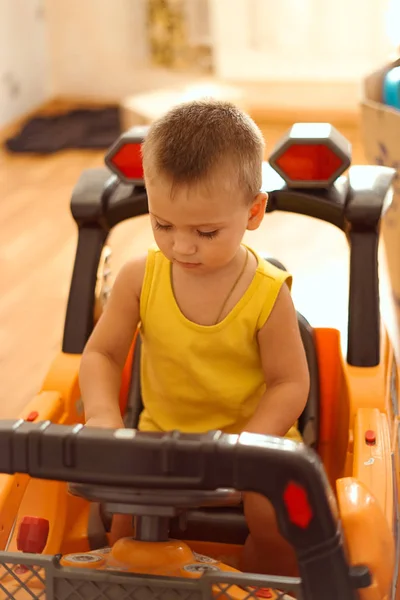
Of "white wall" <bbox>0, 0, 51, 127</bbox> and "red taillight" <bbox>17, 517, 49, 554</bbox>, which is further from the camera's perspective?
"white wall" <bbox>0, 0, 51, 127</bbox>

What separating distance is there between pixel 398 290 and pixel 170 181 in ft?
3.27

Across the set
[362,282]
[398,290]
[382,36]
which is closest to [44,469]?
[362,282]

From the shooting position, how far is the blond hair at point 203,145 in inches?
30.3

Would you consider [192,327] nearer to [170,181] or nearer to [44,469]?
[170,181]

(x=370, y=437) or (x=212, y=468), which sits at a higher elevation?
(x=212, y=468)

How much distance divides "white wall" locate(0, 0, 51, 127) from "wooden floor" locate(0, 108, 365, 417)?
42 centimetres

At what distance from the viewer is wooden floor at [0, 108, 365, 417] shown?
1783mm

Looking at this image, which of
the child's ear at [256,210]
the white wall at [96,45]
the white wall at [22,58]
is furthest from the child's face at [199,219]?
the white wall at [96,45]

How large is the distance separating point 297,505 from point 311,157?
0.55 meters

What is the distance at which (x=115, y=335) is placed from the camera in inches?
37.6

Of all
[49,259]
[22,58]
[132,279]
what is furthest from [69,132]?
[132,279]

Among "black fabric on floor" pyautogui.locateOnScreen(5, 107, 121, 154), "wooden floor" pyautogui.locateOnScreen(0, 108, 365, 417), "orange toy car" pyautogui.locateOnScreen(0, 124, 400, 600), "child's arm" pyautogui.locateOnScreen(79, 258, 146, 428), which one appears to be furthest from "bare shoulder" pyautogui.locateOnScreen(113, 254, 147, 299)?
"black fabric on floor" pyautogui.locateOnScreen(5, 107, 121, 154)

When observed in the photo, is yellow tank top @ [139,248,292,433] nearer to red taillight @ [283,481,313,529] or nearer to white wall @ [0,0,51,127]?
red taillight @ [283,481,313,529]

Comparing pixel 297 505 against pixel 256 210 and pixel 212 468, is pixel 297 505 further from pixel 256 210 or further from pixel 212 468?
pixel 256 210
